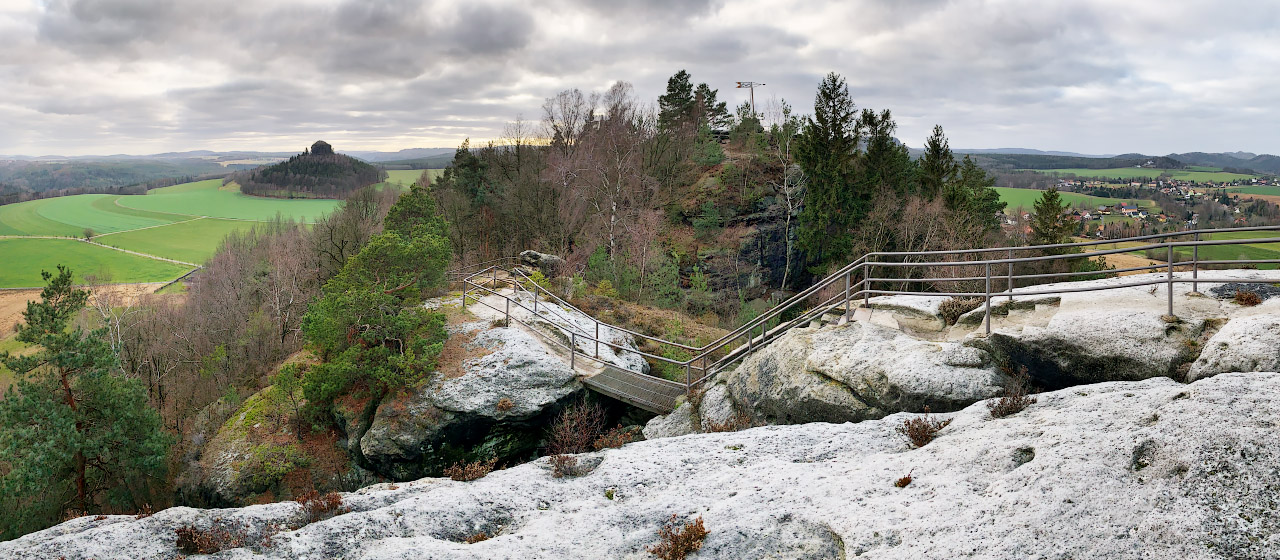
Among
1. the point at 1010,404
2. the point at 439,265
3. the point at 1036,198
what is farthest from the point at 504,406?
the point at 1036,198

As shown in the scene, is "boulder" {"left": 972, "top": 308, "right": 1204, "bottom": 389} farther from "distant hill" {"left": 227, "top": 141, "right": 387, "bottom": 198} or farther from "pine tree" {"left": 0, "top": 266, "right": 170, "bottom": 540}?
"distant hill" {"left": 227, "top": 141, "right": 387, "bottom": 198}

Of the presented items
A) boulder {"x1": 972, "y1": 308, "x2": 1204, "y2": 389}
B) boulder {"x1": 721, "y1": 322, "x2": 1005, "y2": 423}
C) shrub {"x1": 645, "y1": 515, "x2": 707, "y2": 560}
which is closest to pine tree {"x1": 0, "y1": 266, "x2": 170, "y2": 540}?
boulder {"x1": 721, "y1": 322, "x2": 1005, "y2": 423}

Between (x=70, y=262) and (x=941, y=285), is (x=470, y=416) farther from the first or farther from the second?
(x=70, y=262)

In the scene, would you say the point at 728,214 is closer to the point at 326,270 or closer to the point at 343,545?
the point at 326,270

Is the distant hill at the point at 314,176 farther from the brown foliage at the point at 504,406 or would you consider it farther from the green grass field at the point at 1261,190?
the green grass field at the point at 1261,190

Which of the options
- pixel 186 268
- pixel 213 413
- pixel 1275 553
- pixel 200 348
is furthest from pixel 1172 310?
pixel 186 268

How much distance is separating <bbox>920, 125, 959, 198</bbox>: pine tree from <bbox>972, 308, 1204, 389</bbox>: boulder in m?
34.9

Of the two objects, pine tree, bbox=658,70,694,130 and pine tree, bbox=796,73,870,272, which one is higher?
pine tree, bbox=658,70,694,130

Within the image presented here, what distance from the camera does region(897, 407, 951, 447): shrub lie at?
7.79 m

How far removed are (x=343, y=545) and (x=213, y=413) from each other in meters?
23.8

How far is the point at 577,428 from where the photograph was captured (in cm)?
1596

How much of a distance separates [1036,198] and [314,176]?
4029 inches

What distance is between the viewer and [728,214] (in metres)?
44.5

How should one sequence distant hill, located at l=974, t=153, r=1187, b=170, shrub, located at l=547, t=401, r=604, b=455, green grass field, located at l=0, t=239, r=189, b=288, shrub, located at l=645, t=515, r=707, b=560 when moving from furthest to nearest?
distant hill, located at l=974, t=153, r=1187, b=170, green grass field, located at l=0, t=239, r=189, b=288, shrub, located at l=547, t=401, r=604, b=455, shrub, located at l=645, t=515, r=707, b=560
